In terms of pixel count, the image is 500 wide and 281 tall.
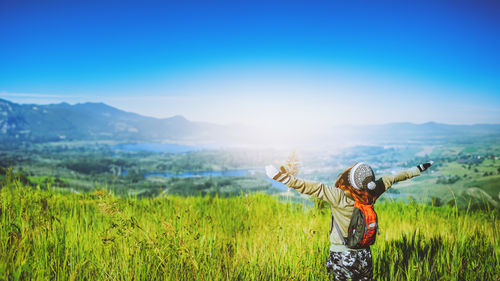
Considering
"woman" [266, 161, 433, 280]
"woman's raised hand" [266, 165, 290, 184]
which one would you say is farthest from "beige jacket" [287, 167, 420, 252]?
"woman's raised hand" [266, 165, 290, 184]

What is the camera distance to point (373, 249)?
4.78m

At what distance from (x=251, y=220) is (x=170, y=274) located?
3.37m

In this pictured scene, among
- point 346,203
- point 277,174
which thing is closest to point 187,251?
point 277,174

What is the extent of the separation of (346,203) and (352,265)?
82 cm

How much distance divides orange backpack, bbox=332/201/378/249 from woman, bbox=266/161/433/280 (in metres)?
0.08

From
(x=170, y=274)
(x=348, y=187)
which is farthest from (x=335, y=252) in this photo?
(x=170, y=274)

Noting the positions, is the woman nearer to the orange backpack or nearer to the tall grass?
the orange backpack

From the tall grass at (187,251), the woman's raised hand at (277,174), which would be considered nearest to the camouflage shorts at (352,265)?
the tall grass at (187,251)

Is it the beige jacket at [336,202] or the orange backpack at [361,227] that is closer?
the orange backpack at [361,227]

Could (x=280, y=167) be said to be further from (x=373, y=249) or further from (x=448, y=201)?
(x=448, y=201)

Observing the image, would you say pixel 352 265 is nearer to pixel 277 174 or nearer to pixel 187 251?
pixel 277 174

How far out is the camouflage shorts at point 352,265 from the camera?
3420 millimetres

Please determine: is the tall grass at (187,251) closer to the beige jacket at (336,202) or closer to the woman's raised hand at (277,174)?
the beige jacket at (336,202)

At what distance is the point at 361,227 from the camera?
325 cm
